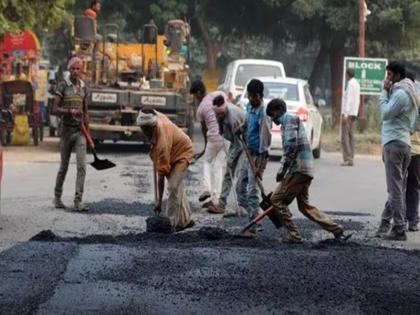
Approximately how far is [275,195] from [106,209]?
3.45 meters

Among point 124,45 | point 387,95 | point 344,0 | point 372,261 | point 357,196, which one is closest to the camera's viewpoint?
point 372,261

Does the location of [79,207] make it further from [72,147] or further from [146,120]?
[146,120]

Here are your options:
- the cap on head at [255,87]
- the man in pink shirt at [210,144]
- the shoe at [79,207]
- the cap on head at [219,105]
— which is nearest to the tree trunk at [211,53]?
the man in pink shirt at [210,144]

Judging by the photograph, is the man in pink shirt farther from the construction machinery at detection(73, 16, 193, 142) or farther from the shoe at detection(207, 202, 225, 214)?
the construction machinery at detection(73, 16, 193, 142)

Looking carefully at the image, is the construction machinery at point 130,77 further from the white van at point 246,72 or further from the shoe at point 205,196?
the shoe at point 205,196

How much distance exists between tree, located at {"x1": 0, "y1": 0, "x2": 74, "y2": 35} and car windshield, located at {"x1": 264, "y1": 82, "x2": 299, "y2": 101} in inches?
207

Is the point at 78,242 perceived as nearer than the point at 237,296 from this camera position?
No

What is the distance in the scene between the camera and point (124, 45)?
23.7 meters

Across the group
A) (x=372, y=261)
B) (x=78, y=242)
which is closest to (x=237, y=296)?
(x=372, y=261)

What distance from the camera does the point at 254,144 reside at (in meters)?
11.0

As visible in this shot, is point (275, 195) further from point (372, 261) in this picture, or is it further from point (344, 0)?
point (344, 0)

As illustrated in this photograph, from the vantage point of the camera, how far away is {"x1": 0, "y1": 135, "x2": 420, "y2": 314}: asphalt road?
6480mm

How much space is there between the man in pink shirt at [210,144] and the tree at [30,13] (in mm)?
8981

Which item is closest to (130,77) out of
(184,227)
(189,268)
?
(184,227)
